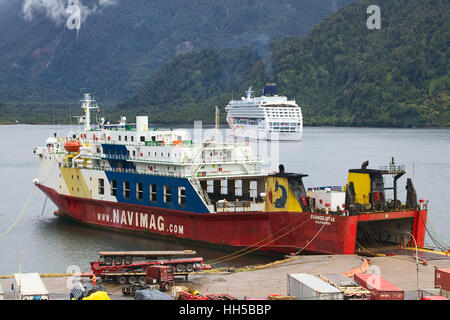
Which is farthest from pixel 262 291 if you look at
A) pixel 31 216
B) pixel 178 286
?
pixel 31 216

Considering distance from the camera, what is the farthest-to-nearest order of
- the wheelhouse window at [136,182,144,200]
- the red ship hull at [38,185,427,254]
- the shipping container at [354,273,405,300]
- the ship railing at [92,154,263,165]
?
the wheelhouse window at [136,182,144,200], the ship railing at [92,154,263,165], the red ship hull at [38,185,427,254], the shipping container at [354,273,405,300]

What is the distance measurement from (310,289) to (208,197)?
17.2 m

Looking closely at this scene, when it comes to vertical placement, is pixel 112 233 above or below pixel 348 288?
below

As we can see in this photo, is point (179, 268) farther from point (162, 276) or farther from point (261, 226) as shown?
point (261, 226)

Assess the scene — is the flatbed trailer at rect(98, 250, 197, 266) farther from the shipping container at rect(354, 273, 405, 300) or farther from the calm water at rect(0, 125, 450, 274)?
the shipping container at rect(354, 273, 405, 300)

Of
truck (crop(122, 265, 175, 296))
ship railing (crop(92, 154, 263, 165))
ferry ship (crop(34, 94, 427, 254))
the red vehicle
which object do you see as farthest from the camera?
ship railing (crop(92, 154, 263, 165))

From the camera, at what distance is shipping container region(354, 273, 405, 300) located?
2400 centimetres

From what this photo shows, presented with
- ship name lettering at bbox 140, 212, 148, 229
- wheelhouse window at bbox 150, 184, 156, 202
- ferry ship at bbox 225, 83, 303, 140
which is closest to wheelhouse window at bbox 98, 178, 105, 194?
ship name lettering at bbox 140, 212, 148, 229

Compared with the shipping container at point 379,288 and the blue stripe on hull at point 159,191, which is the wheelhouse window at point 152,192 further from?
the shipping container at point 379,288

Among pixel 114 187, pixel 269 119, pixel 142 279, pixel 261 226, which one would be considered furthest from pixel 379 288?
pixel 269 119

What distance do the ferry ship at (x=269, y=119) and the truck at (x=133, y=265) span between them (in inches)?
4679

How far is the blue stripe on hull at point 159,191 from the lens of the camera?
129ft

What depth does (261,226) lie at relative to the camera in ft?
122

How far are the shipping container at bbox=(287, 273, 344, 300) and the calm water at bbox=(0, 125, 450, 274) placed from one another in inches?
434
